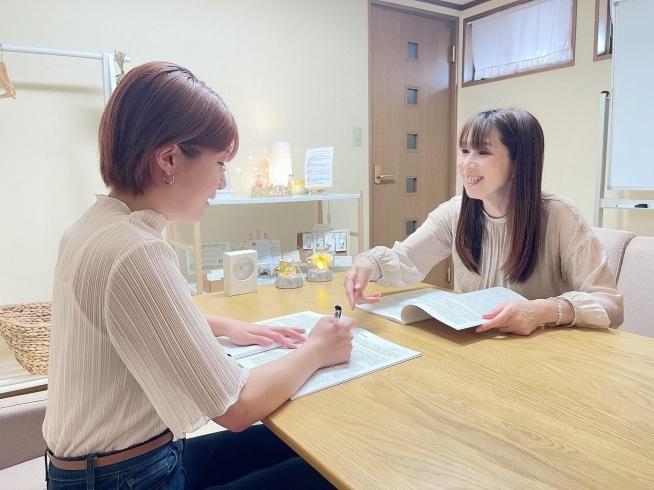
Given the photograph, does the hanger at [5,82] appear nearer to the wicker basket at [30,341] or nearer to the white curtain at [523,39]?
the wicker basket at [30,341]

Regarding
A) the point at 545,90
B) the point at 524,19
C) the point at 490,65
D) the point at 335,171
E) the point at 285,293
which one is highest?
the point at 524,19

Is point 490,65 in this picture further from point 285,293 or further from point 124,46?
point 285,293

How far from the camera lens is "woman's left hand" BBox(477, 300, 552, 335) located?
1075 millimetres

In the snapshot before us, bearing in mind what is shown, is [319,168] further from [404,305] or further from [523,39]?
[523,39]

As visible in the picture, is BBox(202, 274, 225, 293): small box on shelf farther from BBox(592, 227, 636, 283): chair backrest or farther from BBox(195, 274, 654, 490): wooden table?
BBox(592, 227, 636, 283): chair backrest

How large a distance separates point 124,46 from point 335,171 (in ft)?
4.64

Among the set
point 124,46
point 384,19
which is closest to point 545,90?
point 384,19

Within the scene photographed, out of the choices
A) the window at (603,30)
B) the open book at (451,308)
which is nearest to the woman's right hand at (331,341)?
the open book at (451,308)

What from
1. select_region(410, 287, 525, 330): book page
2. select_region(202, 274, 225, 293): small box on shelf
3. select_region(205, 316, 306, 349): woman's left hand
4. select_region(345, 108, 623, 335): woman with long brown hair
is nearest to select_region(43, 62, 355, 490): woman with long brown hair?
select_region(205, 316, 306, 349): woman's left hand

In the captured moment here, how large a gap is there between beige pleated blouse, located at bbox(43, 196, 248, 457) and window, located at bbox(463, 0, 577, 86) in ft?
10.3

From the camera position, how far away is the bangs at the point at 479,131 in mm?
1434

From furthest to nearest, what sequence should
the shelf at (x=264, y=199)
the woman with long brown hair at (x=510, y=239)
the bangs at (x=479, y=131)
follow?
the shelf at (x=264, y=199) → the bangs at (x=479, y=131) → the woman with long brown hair at (x=510, y=239)

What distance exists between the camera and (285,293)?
4.94 ft

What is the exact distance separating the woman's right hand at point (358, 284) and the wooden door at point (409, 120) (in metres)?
2.04
